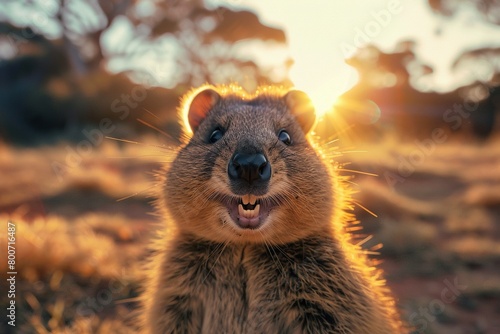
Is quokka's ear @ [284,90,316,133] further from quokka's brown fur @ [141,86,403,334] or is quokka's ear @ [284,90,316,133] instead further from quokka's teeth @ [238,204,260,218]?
quokka's teeth @ [238,204,260,218]

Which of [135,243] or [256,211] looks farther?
[135,243]

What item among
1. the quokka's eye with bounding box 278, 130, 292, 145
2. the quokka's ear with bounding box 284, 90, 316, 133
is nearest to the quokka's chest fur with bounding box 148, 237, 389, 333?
the quokka's eye with bounding box 278, 130, 292, 145

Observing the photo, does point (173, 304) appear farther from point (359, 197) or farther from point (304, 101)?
point (359, 197)

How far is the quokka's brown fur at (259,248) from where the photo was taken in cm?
333

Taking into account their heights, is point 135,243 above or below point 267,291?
below

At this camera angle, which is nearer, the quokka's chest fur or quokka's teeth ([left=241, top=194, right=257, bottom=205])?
quokka's teeth ([left=241, top=194, right=257, bottom=205])

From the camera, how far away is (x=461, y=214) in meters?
11.2

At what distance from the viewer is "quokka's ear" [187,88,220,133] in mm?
4207

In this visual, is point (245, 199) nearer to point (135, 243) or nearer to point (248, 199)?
point (248, 199)

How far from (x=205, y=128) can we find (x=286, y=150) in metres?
0.76

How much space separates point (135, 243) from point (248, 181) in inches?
245

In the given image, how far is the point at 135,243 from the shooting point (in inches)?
349

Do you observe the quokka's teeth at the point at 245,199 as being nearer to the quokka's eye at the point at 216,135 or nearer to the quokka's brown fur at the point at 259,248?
the quokka's brown fur at the point at 259,248

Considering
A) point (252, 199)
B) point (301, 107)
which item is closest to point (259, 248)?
point (252, 199)
